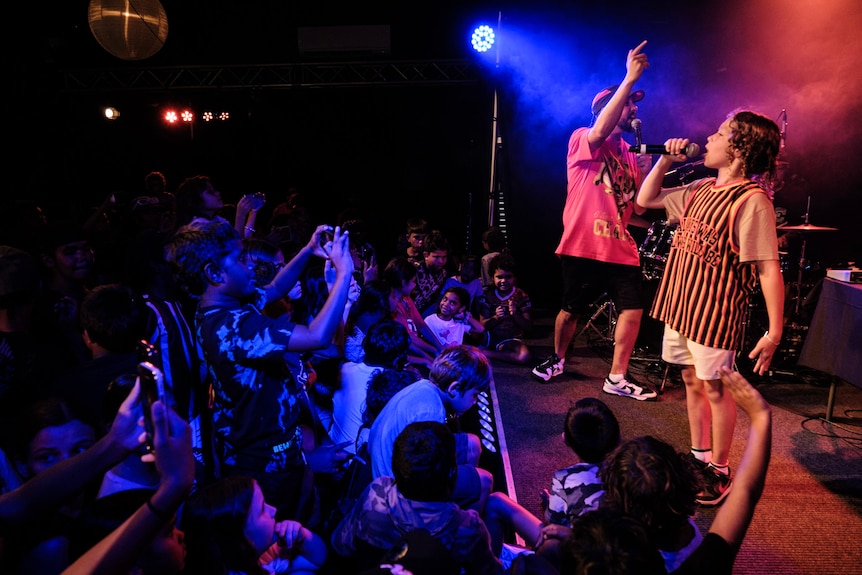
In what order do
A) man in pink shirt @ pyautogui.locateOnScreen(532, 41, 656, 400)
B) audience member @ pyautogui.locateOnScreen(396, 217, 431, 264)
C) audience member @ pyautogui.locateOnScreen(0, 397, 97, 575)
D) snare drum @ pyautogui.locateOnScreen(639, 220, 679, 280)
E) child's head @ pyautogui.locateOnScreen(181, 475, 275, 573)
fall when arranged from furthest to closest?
1. audience member @ pyautogui.locateOnScreen(396, 217, 431, 264)
2. snare drum @ pyautogui.locateOnScreen(639, 220, 679, 280)
3. man in pink shirt @ pyautogui.locateOnScreen(532, 41, 656, 400)
4. child's head @ pyautogui.locateOnScreen(181, 475, 275, 573)
5. audience member @ pyautogui.locateOnScreen(0, 397, 97, 575)

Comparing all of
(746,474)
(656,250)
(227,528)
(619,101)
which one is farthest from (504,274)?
(227,528)

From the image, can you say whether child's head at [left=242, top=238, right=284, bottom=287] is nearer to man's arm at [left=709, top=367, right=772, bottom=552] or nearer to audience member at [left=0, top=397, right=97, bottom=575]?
audience member at [left=0, top=397, right=97, bottom=575]

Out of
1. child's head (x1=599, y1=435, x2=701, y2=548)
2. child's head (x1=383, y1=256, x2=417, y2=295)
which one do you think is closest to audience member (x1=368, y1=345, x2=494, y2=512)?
child's head (x1=599, y1=435, x2=701, y2=548)

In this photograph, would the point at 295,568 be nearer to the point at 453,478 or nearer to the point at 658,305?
the point at 453,478

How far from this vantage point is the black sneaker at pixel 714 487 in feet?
10.5

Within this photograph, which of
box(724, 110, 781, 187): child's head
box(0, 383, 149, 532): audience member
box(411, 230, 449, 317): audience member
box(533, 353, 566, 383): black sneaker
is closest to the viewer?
box(0, 383, 149, 532): audience member

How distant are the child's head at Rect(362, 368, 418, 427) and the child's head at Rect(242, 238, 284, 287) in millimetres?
983

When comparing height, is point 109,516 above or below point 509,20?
below

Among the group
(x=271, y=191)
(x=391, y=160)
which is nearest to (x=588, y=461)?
(x=391, y=160)

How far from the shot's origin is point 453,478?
75.8 inches

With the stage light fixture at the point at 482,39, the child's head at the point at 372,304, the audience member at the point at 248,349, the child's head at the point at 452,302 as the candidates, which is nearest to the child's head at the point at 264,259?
the child's head at the point at 372,304

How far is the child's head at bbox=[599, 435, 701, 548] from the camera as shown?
183cm

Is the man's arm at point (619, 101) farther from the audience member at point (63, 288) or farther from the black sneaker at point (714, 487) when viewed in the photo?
the audience member at point (63, 288)

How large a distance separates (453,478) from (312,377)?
195 cm
